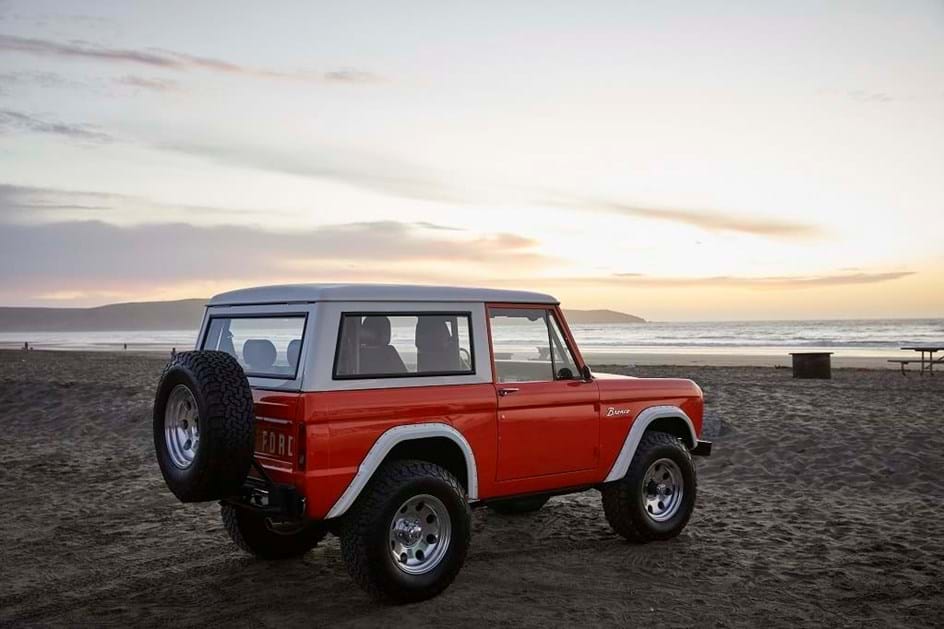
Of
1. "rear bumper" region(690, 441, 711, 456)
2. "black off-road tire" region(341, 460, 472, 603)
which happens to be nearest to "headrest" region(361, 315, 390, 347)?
"black off-road tire" region(341, 460, 472, 603)

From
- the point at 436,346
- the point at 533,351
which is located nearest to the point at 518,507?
the point at 533,351

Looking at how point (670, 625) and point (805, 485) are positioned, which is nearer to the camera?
point (670, 625)

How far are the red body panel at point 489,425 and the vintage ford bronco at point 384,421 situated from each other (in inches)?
0.5

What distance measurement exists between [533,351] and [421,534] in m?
1.68

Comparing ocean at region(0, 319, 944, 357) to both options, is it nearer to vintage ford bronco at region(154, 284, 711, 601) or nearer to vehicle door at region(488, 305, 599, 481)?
vehicle door at region(488, 305, 599, 481)

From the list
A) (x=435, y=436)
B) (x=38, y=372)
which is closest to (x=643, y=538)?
(x=435, y=436)

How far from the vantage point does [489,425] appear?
630 centimetres

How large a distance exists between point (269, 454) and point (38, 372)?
2477cm

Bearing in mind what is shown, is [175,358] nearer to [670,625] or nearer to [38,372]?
[670,625]

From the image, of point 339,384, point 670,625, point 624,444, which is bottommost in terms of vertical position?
point 670,625

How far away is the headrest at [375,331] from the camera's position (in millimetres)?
5895

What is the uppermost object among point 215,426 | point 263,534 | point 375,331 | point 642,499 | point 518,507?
point 375,331

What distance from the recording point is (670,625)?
17.6 feet

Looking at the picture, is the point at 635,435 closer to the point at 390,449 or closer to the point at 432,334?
the point at 432,334
